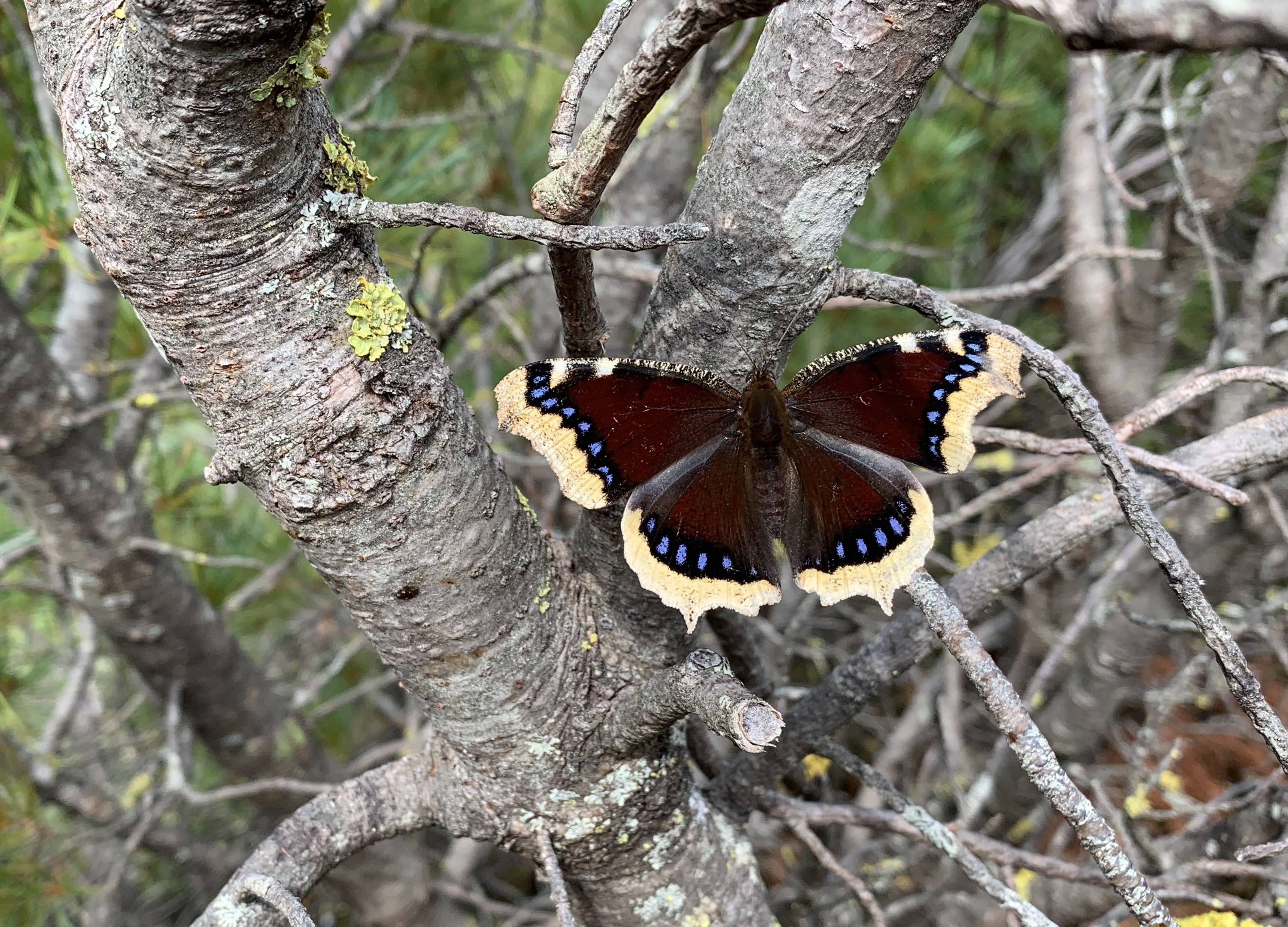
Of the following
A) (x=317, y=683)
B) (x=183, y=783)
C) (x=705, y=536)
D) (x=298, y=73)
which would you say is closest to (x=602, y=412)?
(x=705, y=536)

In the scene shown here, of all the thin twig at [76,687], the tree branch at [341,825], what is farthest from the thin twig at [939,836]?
the thin twig at [76,687]

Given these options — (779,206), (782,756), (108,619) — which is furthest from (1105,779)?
(108,619)

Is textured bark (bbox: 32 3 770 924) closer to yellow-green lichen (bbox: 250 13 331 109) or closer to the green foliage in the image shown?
yellow-green lichen (bbox: 250 13 331 109)

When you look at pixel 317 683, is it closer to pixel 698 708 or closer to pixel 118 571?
pixel 118 571

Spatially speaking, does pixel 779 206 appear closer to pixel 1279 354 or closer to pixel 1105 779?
pixel 1279 354

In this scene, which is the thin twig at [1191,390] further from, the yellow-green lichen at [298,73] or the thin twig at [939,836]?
the yellow-green lichen at [298,73]
